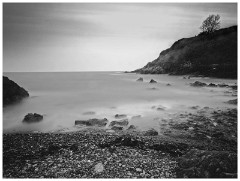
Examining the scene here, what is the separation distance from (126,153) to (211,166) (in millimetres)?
2495

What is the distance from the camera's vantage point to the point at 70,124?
9.27 meters

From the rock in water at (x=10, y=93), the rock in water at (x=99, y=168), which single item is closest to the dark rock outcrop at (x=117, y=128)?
the rock in water at (x=99, y=168)

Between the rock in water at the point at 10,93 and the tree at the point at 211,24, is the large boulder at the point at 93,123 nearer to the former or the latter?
the rock in water at the point at 10,93

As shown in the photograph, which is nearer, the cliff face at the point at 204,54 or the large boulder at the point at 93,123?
the large boulder at the point at 93,123

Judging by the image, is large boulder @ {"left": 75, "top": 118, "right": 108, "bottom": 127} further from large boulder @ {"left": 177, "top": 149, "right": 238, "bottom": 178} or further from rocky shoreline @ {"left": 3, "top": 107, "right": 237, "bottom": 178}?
large boulder @ {"left": 177, "top": 149, "right": 238, "bottom": 178}

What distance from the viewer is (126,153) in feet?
20.0

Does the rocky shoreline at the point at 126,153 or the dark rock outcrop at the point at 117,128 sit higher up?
the dark rock outcrop at the point at 117,128

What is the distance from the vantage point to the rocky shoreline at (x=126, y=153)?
16.6 feet

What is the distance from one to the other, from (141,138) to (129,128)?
4.56 feet

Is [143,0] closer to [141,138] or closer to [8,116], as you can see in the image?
[141,138]

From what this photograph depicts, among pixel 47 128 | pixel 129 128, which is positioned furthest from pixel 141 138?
pixel 47 128

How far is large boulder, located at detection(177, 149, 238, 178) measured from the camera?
4.92 metres

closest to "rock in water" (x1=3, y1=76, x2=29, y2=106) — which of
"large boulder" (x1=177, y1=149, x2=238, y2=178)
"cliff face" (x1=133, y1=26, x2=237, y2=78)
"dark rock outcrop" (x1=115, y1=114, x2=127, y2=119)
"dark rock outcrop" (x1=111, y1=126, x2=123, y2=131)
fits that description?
"dark rock outcrop" (x1=115, y1=114, x2=127, y2=119)

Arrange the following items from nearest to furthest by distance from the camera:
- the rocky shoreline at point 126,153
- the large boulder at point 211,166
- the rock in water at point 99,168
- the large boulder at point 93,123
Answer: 1. the large boulder at point 211,166
2. the rocky shoreline at point 126,153
3. the rock in water at point 99,168
4. the large boulder at point 93,123
